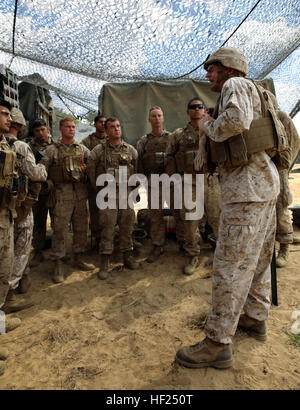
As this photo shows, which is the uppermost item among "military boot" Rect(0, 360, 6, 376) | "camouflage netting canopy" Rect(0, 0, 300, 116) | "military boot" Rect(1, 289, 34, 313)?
"camouflage netting canopy" Rect(0, 0, 300, 116)

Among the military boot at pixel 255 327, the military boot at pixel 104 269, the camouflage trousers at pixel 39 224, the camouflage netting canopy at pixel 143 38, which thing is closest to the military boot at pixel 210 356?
the military boot at pixel 255 327

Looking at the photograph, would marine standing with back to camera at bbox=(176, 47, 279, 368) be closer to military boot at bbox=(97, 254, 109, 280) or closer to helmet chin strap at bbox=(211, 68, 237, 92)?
helmet chin strap at bbox=(211, 68, 237, 92)

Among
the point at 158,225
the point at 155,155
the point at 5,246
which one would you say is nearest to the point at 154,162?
the point at 155,155

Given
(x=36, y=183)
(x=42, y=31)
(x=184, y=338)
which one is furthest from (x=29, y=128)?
(x=184, y=338)

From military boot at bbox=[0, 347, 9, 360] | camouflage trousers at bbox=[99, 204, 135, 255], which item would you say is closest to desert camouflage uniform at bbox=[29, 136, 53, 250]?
camouflage trousers at bbox=[99, 204, 135, 255]

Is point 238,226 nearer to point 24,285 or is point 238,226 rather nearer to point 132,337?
point 132,337

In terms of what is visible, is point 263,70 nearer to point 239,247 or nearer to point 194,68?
point 194,68

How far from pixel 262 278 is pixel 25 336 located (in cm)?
215

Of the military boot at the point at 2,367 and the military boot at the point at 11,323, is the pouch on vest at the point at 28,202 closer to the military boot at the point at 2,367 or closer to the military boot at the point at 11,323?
the military boot at the point at 11,323

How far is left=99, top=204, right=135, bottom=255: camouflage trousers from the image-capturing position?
391 cm

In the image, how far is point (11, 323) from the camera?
2645 millimetres

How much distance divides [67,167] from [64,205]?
54 cm

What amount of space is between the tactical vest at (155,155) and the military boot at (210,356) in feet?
8.90

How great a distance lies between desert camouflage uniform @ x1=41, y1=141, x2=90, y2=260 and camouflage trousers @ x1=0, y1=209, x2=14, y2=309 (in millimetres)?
1332
